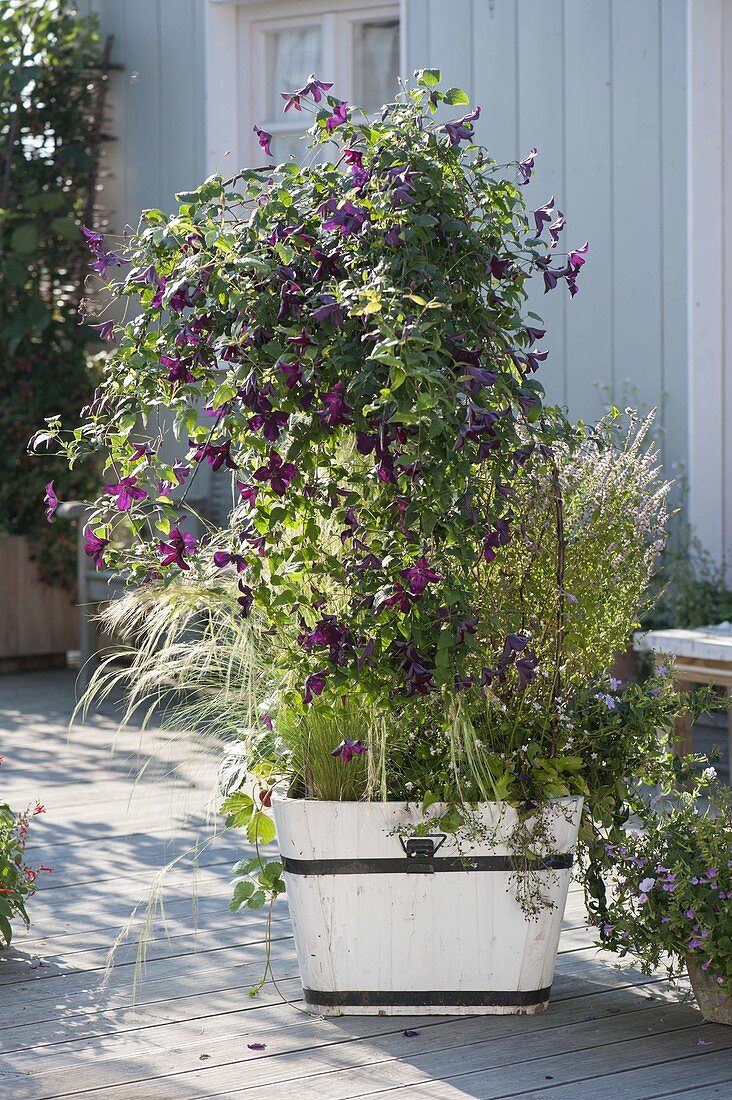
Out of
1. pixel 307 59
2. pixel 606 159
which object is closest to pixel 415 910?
pixel 606 159

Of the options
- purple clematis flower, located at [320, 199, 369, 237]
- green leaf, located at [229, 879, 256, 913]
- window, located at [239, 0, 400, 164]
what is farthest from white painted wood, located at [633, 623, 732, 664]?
window, located at [239, 0, 400, 164]

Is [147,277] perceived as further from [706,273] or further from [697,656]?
[706,273]

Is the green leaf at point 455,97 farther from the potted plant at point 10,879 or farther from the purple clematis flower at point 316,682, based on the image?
the potted plant at point 10,879

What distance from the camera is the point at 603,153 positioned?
539 centimetres

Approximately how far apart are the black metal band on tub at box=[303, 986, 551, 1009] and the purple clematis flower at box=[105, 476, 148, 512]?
3.01ft

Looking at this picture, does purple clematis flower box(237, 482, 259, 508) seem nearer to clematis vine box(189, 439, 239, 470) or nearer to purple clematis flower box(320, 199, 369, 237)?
clematis vine box(189, 439, 239, 470)

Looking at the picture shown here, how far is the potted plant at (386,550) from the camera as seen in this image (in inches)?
93.0

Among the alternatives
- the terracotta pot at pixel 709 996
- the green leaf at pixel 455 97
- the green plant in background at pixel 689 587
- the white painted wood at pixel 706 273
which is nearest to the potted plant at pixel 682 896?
the terracotta pot at pixel 709 996

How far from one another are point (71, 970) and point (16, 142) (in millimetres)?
4843

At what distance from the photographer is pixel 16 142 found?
6816 mm

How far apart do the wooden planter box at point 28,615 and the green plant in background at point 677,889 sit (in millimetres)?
4585

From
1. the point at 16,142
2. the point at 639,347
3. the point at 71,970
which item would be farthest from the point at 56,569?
the point at 71,970

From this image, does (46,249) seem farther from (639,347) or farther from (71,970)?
(71,970)

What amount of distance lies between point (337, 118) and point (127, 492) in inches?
27.4
